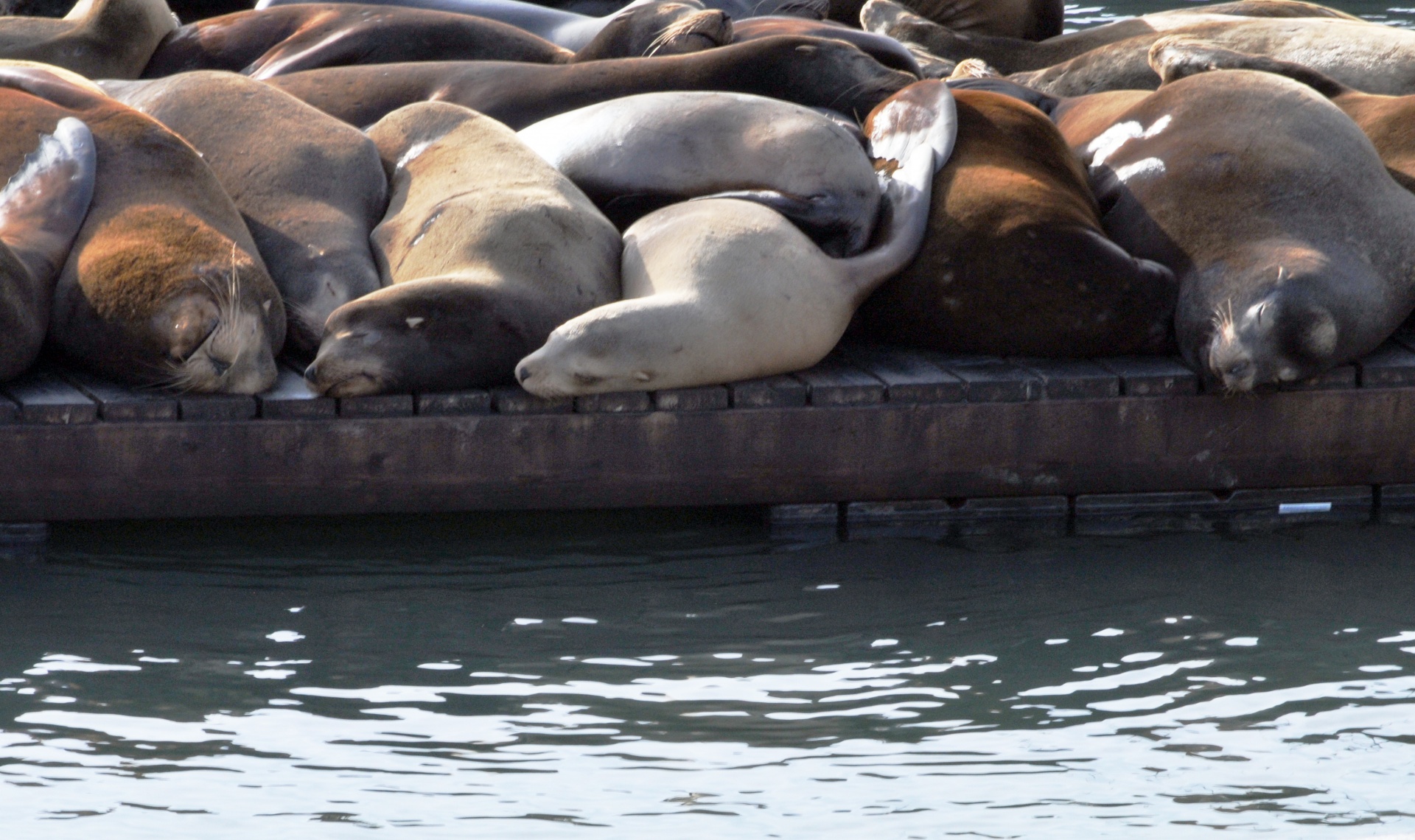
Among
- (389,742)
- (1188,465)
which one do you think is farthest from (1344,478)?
(389,742)

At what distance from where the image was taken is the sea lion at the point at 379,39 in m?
6.68

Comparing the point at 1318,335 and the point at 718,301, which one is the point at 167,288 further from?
the point at 1318,335

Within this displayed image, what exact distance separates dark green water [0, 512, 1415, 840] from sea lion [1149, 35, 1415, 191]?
1360 mm

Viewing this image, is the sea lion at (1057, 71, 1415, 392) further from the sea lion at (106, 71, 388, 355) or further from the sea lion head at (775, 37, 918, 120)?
the sea lion at (106, 71, 388, 355)

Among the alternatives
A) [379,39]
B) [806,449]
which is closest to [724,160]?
[806,449]

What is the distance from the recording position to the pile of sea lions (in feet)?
14.0

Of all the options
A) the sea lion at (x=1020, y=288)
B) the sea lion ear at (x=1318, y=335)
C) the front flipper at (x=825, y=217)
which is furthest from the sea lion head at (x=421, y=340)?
the sea lion ear at (x=1318, y=335)

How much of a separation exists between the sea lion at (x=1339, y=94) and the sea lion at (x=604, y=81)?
940 millimetres

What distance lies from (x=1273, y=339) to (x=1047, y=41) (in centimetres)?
422

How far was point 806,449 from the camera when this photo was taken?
174 inches

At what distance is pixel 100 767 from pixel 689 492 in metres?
1.71

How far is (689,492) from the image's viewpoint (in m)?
4.42

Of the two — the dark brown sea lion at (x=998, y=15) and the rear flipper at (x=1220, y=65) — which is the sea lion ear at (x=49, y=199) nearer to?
the rear flipper at (x=1220, y=65)

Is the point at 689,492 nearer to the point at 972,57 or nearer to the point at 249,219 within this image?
the point at 249,219
